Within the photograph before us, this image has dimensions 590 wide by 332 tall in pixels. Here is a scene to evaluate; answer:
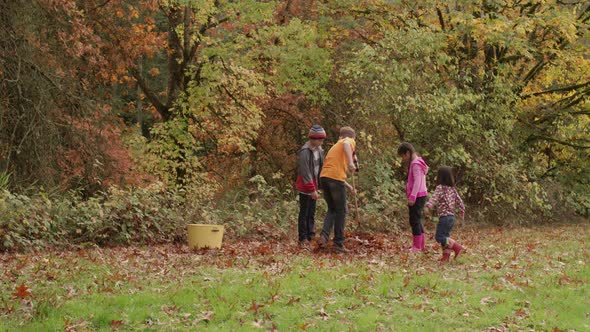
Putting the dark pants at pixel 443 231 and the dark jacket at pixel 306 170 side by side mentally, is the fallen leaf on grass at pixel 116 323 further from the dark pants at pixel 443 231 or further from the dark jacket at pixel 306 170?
the dark jacket at pixel 306 170

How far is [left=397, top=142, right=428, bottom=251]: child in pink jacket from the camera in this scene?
37.8ft

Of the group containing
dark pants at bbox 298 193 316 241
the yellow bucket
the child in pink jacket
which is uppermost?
the child in pink jacket

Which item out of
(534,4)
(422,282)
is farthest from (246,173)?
(422,282)

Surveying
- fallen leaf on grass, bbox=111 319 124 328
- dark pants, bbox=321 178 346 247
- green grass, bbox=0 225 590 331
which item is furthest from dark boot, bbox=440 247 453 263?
fallen leaf on grass, bbox=111 319 124 328

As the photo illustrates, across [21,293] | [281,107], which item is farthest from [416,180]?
[281,107]

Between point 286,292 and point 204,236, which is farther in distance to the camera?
point 204,236

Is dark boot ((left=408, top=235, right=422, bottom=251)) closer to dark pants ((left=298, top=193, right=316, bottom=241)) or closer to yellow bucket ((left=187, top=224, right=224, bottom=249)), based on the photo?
dark pants ((left=298, top=193, right=316, bottom=241))

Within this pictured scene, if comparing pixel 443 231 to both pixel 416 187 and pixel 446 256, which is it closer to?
pixel 446 256

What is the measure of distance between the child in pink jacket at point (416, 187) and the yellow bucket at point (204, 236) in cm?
310

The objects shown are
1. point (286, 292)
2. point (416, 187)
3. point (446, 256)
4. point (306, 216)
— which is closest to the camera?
point (286, 292)

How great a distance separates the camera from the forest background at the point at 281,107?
47.9 ft

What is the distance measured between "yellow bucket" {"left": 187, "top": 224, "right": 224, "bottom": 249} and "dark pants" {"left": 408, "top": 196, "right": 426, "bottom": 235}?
121 inches

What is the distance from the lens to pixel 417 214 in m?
11.8

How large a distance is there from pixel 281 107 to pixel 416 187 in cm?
1344
